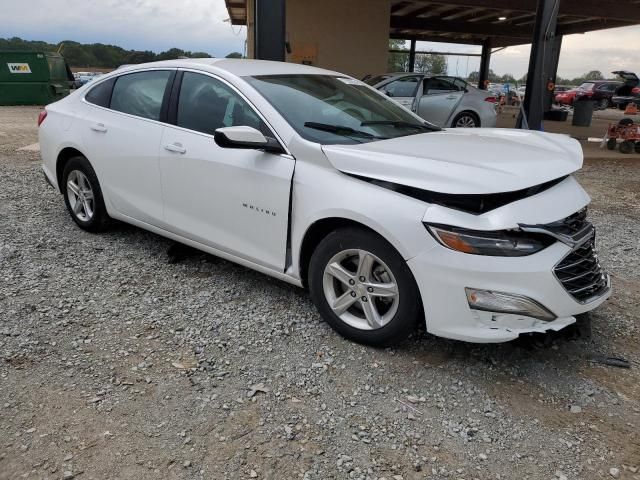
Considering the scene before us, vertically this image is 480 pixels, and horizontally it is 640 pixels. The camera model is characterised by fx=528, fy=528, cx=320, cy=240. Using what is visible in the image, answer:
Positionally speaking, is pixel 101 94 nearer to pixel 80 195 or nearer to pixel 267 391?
pixel 80 195

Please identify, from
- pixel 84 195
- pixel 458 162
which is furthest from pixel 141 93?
pixel 458 162

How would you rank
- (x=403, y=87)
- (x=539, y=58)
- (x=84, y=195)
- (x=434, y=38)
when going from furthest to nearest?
(x=434, y=38) → (x=403, y=87) → (x=539, y=58) → (x=84, y=195)

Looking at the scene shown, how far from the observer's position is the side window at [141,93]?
3.98 meters

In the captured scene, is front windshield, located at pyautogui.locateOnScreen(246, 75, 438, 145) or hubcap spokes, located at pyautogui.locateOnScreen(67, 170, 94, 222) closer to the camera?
front windshield, located at pyautogui.locateOnScreen(246, 75, 438, 145)

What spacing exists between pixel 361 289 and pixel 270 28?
5278 mm

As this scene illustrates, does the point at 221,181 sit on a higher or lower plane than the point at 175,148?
lower

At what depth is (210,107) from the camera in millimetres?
3650

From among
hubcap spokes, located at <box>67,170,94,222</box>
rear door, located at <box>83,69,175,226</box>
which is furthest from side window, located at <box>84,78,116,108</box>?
hubcap spokes, located at <box>67,170,94,222</box>

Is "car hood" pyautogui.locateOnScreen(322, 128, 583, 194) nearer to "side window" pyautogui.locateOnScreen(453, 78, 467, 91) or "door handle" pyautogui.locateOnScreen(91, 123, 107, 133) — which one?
"door handle" pyautogui.locateOnScreen(91, 123, 107, 133)

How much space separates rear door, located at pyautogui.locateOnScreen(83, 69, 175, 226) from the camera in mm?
3922

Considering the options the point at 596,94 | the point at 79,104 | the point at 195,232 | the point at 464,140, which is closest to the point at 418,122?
the point at 464,140

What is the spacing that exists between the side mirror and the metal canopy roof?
1297 centimetres

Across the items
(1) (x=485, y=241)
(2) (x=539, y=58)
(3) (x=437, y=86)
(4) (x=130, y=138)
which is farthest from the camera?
(3) (x=437, y=86)

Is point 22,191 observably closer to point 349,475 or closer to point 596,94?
point 349,475
